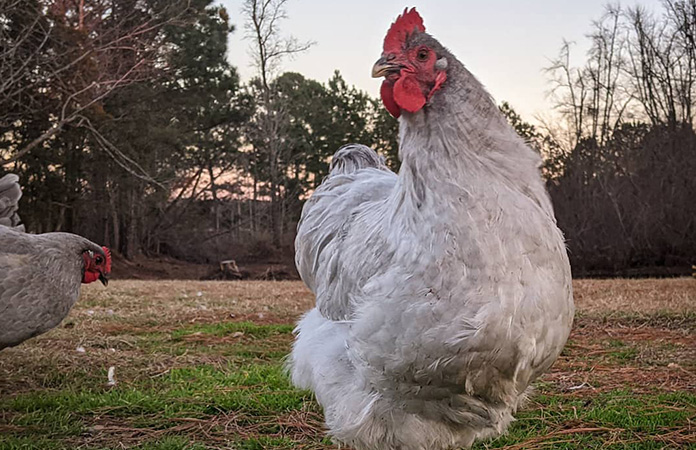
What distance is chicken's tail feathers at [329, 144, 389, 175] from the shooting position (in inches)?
154

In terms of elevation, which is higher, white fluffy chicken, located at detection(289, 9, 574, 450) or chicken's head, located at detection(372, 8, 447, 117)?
chicken's head, located at detection(372, 8, 447, 117)

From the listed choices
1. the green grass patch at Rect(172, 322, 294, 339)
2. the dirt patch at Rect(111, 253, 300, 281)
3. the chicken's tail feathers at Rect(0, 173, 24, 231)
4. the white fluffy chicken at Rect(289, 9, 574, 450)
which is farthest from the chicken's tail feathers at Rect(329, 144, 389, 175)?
the dirt patch at Rect(111, 253, 300, 281)

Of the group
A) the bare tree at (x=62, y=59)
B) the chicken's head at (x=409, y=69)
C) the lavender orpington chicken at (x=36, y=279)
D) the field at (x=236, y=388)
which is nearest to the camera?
the chicken's head at (x=409, y=69)

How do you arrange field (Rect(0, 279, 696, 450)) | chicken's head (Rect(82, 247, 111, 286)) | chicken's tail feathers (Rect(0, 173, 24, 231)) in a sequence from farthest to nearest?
chicken's tail feathers (Rect(0, 173, 24, 231)), chicken's head (Rect(82, 247, 111, 286)), field (Rect(0, 279, 696, 450))

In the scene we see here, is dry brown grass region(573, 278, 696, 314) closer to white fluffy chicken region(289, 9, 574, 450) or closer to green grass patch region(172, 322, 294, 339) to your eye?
green grass patch region(172, 322, 294, 339)

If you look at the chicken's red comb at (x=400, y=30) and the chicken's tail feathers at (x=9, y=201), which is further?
the chicken's tail feathers at (x=9, y=201)

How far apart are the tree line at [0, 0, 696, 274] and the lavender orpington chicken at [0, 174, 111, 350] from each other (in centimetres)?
867

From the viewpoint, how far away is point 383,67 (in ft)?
7.16

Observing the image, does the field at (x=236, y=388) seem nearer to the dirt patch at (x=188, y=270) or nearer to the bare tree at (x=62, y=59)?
the bare tree at (x=62, y=59)

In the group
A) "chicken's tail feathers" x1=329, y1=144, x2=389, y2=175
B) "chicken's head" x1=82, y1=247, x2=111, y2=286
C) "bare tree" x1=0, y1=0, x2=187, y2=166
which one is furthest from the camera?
"bare tree" x1=0, y1=0, x2=187, y2=166

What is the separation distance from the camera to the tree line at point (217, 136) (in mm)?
14109

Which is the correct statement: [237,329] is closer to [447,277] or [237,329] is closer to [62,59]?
[447,277]

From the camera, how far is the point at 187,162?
23.9 m

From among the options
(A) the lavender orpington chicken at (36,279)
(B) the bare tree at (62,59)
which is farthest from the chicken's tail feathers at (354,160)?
(B) the bare tree at (62,59)
